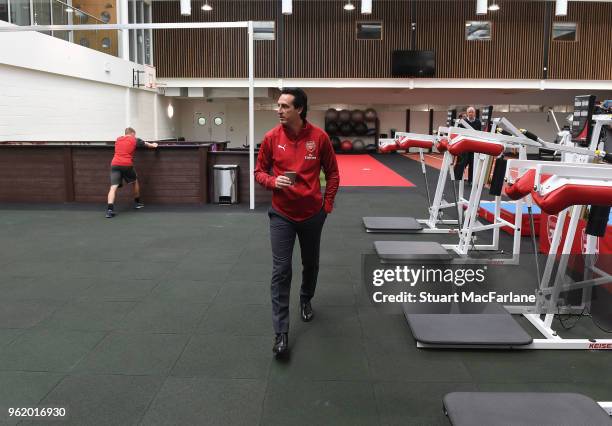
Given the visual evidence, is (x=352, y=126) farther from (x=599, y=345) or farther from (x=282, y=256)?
(x=282, y=256)

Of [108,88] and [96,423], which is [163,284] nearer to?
[96,423]

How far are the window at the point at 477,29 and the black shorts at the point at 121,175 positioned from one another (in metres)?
14.0

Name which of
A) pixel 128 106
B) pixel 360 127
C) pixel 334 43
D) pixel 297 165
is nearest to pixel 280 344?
pixel 297 165

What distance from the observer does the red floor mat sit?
11.4 m

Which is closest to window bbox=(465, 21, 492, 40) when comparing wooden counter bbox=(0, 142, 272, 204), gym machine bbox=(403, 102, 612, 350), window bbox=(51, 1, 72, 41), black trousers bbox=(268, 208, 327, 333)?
wooden counter bbox=(0, 142, 272, 204)

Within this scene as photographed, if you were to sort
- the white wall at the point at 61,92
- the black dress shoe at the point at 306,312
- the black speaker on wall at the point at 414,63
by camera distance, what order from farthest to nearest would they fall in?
the black speaker on wall at the point at 414,63, the white wall at the point at 61,92, the black dress shoe at the point at 306,312

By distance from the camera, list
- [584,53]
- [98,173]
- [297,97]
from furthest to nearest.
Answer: [584,53] < [98,173] < [297,97]

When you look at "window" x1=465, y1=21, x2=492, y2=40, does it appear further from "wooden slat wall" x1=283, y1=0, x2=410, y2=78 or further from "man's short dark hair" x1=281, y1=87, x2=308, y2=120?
"man's short dark hair" x1=281, y1=87, x2=308, y2=120

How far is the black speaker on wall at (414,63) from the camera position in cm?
1680

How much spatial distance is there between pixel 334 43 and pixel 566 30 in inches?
320

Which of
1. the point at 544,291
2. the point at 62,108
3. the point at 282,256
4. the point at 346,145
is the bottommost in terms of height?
the point at 544,291

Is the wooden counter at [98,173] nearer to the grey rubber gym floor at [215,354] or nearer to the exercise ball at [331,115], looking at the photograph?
the grey rubber gym floor at [215,354]

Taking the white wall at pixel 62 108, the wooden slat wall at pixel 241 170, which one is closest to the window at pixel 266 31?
the white wall at pixel 62 108

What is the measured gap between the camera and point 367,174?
13305 mm
